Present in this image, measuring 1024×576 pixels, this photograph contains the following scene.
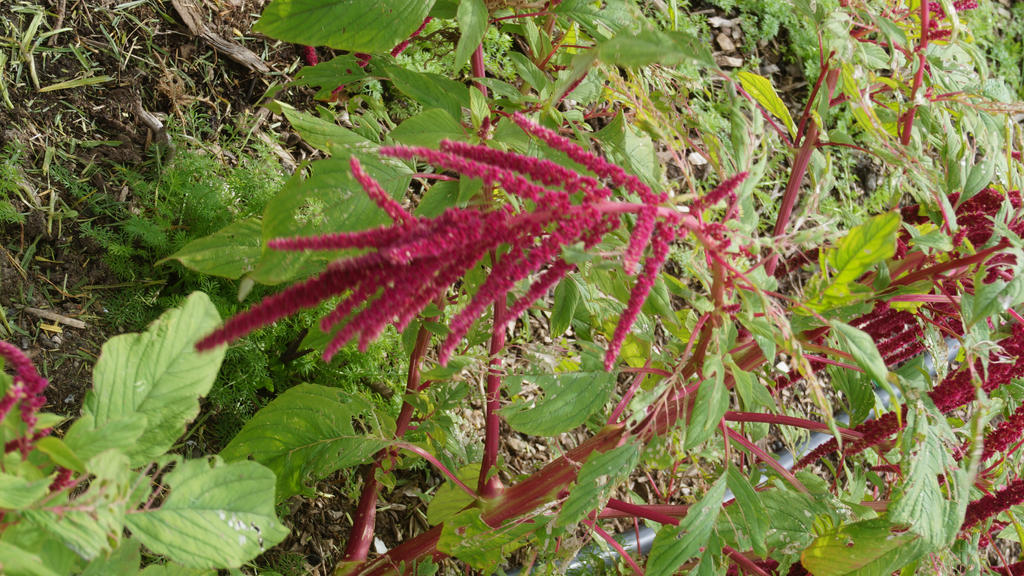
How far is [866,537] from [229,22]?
1.95 m

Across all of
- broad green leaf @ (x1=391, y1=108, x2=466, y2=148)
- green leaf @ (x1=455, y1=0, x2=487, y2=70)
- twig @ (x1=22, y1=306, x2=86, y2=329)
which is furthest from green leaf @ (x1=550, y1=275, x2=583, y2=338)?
twig @ (x1=22, y1=306, x2=86, y2=329)

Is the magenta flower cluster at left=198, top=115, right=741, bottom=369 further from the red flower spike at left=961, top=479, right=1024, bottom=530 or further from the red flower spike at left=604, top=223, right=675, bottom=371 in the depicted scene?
the red flower spike at left=961, top=479, right=1024, bottom=530

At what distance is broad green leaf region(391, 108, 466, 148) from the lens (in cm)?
123

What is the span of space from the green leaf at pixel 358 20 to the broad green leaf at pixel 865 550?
110 cm

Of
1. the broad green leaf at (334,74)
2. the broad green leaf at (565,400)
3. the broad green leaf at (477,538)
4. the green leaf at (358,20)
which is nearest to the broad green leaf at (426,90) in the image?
the green leaf at (358,20)

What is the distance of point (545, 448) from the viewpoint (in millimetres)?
2301

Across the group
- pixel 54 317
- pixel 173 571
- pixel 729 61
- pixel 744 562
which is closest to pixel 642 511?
pixel 744 562

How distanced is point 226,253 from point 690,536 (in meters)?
0.92

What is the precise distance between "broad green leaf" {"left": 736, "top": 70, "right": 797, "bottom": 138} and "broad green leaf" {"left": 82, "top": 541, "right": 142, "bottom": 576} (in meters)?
1.33

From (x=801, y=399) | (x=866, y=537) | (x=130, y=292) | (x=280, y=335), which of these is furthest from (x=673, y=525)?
(x=801, y=399)

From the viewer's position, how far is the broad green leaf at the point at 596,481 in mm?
1181

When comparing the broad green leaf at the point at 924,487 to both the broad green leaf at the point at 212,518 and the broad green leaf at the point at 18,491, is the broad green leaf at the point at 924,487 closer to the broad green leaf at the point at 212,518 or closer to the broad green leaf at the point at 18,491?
the broad green leaf at the point at 212,518

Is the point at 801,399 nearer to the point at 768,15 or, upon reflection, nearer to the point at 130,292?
the point at 768,15

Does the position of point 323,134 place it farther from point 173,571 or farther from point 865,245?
point 865,245
